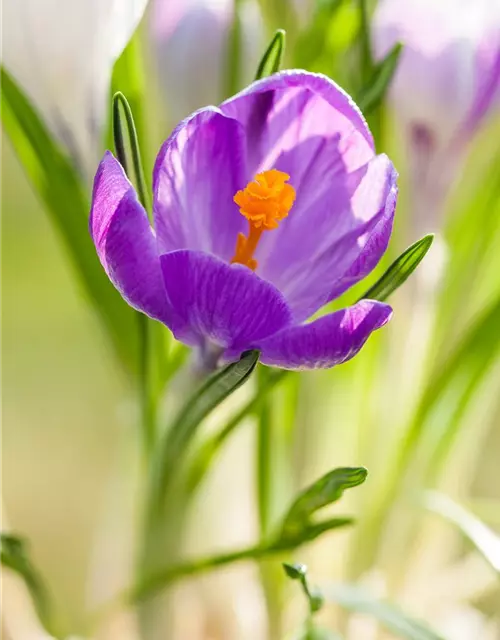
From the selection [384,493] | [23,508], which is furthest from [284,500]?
[23,508]

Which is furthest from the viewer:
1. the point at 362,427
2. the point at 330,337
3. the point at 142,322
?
the point at 362,427

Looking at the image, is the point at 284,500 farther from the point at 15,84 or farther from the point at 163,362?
the point at 15,84

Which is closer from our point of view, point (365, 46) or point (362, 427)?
point (365, 46)

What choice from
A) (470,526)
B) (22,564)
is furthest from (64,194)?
(470,526)

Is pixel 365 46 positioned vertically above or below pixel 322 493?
above

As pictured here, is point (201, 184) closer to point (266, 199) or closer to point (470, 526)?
point (266, 199)

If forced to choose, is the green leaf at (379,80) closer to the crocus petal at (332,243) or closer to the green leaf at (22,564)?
the crocus petal at (332,243)
